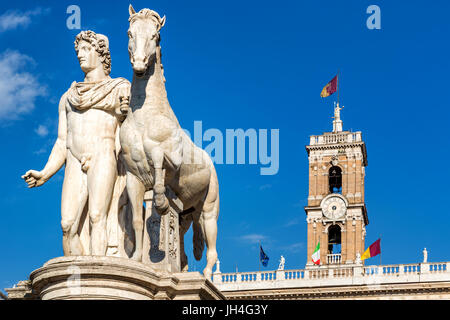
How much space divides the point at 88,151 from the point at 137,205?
126 cm

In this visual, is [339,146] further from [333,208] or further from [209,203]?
[209,203]

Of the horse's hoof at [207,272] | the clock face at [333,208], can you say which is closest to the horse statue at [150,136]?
the horse's hoof at [207,272]

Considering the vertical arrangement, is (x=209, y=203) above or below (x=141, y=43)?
below

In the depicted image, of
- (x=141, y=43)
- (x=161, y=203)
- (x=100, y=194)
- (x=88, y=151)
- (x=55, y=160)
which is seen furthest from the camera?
(x=55, y=160)

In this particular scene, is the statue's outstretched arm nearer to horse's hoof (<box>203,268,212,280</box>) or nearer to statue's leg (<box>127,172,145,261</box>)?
statue's leg (<box>127,172,145,261</box>)

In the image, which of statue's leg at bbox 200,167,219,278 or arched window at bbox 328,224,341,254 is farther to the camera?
arched window at bbox 328,224,341,254

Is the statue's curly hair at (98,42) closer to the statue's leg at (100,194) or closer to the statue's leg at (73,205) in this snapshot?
the statue's leg at (100,194)

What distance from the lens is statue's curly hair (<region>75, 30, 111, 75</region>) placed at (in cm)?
1619

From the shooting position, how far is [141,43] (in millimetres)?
15039

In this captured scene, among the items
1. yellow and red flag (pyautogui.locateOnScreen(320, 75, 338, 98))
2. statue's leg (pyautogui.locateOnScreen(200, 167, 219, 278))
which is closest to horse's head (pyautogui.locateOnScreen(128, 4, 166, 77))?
statue's leg (pyautogui.locateOnScreen(200, 167, 219, 278))

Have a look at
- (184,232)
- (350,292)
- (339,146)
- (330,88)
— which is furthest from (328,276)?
(184,232)

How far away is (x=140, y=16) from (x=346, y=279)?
60502mm

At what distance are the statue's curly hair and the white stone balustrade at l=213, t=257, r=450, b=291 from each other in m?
58.0
